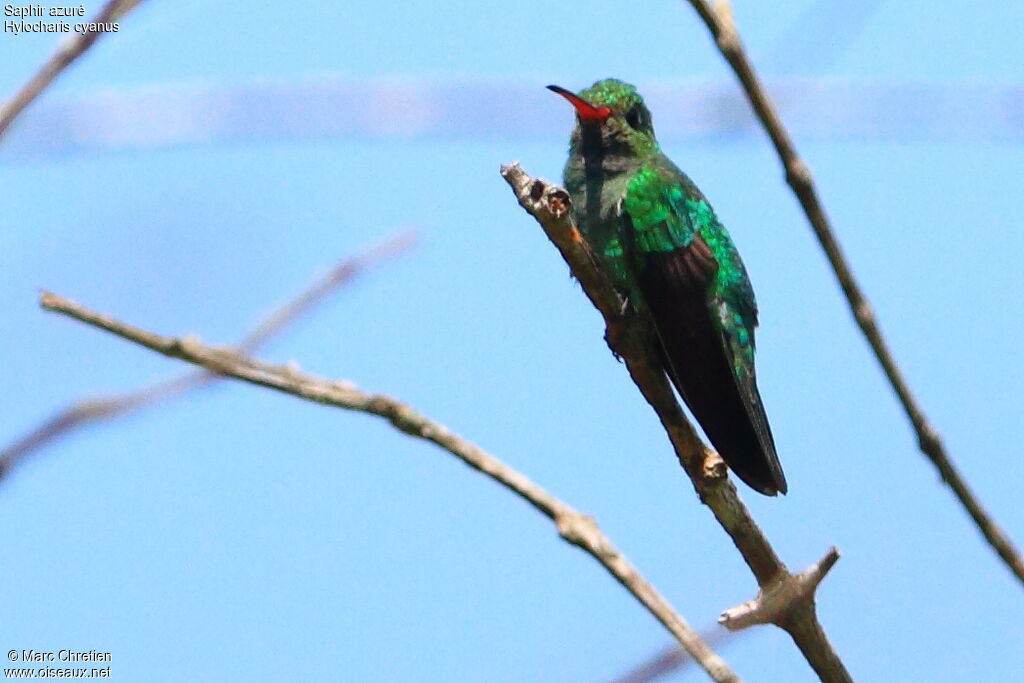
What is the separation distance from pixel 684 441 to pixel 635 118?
8.58ft

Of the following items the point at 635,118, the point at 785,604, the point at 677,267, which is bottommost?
the point at 785,604

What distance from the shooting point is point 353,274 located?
2.66m

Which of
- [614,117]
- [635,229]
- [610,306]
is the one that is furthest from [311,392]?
Result: [614,117]

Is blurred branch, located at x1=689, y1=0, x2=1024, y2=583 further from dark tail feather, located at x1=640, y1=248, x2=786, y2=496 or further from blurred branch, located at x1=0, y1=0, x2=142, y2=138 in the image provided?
dark tail feather, located at x1=640, y1=248, x2=786, y2=496

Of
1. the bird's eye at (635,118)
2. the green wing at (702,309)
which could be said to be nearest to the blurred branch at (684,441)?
the green wing at (702,309)

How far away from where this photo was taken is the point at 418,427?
97.6 inches

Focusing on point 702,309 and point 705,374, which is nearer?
point 705,374

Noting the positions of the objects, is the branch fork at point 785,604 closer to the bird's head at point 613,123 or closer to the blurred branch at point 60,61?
the blurred branch at point 60,61

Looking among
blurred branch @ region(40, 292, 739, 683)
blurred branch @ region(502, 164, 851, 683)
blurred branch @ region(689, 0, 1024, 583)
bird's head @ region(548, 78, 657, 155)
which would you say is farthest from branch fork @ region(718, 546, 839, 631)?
bird's head @ region(548, 78, 657, 155)

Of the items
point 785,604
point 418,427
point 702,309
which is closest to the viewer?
point 418,427

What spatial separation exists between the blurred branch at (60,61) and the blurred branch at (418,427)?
50 cm

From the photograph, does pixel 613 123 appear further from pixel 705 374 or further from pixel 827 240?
pixel 827 240

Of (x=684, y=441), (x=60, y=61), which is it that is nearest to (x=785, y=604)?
(x=684, y=441)

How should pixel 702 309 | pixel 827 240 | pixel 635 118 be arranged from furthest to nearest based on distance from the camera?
1. pixel 635 118
2. pixel 702 309
3. pixel 827 240
